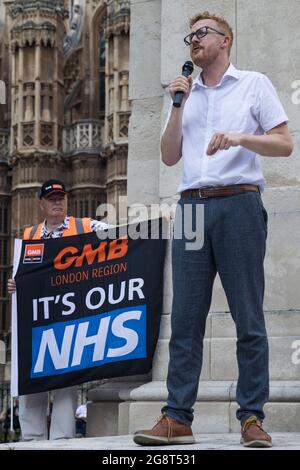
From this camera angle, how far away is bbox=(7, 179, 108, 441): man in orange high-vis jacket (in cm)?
494

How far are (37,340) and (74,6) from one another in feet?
107

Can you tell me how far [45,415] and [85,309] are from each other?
63 centimetres

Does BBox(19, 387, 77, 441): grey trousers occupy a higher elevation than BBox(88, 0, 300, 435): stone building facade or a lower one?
lower

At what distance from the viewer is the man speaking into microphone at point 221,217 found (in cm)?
314

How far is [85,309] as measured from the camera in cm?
505

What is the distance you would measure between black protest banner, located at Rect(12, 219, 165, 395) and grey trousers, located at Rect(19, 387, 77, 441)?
64 millimetres

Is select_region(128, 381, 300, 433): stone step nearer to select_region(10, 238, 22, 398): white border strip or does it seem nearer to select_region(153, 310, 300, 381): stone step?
select_region(153, 310, 300, 381): stone step

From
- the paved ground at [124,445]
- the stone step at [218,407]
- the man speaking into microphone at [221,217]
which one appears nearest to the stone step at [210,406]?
the stone step at [218,407]

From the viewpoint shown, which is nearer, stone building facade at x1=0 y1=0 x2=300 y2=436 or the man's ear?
the man's ear

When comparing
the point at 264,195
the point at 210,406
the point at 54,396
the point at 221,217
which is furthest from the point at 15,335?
the point at 221,217

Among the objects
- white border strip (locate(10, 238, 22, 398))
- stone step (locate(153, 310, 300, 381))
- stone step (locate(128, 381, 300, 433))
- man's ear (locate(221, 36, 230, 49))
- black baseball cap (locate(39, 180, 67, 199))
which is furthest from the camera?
white border strip (locate(10, 238, 22, 398))

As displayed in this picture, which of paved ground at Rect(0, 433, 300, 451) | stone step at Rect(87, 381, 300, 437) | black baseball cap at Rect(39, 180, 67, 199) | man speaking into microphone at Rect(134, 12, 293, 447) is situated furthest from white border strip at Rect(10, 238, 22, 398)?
man speaking into microphone at Rect(134, 12, 293, 447)

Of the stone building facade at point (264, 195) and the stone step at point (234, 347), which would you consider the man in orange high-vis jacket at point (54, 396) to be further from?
the stone step at point (234, 347)

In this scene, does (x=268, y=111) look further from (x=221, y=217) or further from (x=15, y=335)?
(x=15, y=335)
